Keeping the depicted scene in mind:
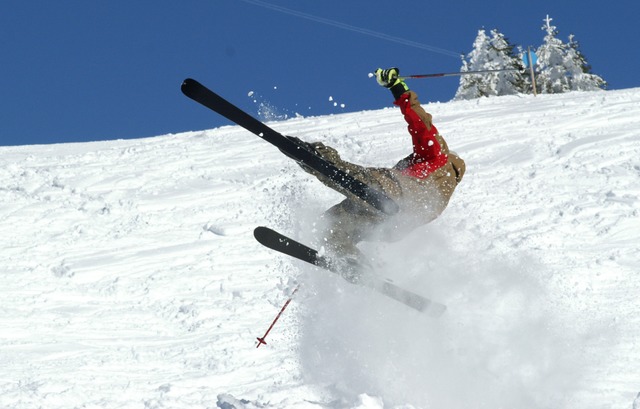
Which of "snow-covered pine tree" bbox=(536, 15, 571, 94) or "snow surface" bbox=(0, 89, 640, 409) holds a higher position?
"snow-covered pine tree" bbox=(536, 15, 571, 94)

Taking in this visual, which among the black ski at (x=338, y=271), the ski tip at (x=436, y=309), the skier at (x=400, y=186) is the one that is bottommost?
the ski tip at (x=436, y=309)

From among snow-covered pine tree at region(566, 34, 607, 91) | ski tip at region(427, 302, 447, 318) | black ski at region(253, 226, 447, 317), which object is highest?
snow-covered pine tree at region(566, 34, 607, 91)

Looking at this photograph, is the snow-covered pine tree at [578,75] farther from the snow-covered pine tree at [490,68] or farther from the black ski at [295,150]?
the black ski at [295,150]

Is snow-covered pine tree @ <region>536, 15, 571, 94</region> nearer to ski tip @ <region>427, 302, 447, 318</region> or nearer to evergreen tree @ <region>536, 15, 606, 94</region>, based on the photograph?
evergreen tree @ <region>536, 15, 606, 94</region>

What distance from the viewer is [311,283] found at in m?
7.69

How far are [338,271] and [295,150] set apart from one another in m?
1.04

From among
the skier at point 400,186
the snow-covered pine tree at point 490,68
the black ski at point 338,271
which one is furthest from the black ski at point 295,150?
the snow-covered pine tree at point 490,68

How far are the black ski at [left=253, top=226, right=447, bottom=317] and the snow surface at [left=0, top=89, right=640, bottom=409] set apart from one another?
201 millimetres

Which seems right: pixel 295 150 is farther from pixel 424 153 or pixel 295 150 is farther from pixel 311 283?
pixel 311 283

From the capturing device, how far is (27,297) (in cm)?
991

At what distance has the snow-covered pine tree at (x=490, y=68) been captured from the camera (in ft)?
112

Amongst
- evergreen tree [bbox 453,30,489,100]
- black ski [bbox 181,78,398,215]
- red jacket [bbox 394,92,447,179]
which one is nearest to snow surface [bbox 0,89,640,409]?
black ski [bbox 181,78,398,215]

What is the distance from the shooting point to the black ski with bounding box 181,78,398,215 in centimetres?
694

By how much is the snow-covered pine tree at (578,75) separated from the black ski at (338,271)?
28.6m
